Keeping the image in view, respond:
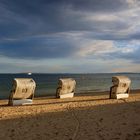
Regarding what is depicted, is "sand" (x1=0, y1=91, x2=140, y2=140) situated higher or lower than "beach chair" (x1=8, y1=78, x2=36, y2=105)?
lower

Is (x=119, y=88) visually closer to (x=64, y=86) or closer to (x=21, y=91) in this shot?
(x=64, y=86)

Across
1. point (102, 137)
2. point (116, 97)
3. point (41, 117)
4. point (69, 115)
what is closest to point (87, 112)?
point (69, 115)

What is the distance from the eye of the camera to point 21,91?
20.2 metres

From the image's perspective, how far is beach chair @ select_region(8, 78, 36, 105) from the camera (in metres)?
20.0

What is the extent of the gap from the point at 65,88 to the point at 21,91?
19.3 feet

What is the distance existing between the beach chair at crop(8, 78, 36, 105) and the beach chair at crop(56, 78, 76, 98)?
14.6 ft

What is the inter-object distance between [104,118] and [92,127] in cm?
191

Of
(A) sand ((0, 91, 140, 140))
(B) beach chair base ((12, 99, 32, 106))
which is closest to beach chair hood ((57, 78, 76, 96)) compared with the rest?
(B) beach chair base ((12, 99, 32, 106))

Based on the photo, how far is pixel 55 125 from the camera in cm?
1334

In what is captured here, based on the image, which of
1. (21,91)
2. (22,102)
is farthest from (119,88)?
(21,91)

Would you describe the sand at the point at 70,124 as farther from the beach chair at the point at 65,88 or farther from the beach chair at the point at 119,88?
the beach chair at the point at 65,88

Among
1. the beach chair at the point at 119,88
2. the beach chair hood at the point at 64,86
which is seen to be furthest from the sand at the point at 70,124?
the beach chair hood at the point at 64,86

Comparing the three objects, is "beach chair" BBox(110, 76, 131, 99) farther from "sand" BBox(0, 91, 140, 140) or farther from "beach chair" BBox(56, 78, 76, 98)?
"sand" BBox(0, 91, 140, 140)

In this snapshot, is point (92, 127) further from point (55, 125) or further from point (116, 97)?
point (116, 97)
